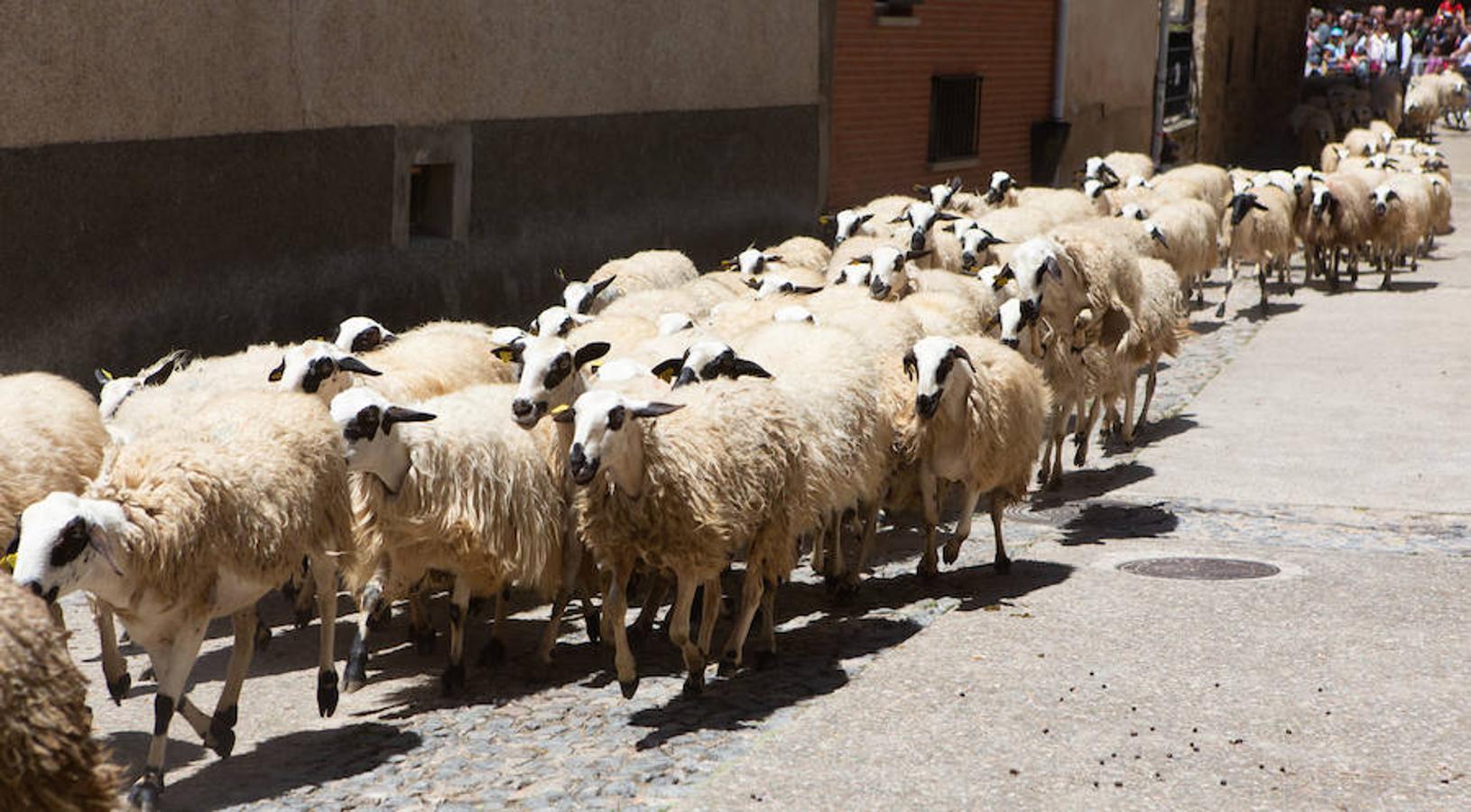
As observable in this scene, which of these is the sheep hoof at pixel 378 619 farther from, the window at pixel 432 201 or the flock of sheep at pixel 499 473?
the window at pixel 432 201

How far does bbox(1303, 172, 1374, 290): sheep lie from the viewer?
22.0m

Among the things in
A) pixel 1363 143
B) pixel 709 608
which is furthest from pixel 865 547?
pixel 1363 143

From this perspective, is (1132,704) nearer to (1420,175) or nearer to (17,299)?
(17,299)

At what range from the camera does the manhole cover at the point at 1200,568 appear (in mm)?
8945

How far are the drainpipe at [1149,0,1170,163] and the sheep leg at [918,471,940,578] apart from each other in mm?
24418

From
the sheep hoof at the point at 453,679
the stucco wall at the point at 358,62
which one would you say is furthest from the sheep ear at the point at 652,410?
the stucco wall at the point at 358,62

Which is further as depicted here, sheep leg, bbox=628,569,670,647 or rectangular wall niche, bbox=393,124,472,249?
rectangular wall niche, bbox=393,124,472,249

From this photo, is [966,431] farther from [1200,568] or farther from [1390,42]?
[1390,42]

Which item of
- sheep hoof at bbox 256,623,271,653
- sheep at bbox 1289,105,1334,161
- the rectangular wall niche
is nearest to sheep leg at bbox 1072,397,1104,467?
the rectangular wall niche

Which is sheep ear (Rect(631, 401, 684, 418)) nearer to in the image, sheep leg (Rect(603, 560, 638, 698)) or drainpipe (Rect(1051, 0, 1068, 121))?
sheep leg (Rect(603, 560, 638, 698))

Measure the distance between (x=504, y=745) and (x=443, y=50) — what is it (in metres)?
8.07

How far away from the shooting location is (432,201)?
45.7 feet

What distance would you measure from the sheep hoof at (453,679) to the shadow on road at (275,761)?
A: 1.51 ft

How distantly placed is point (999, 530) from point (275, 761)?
4.39m
